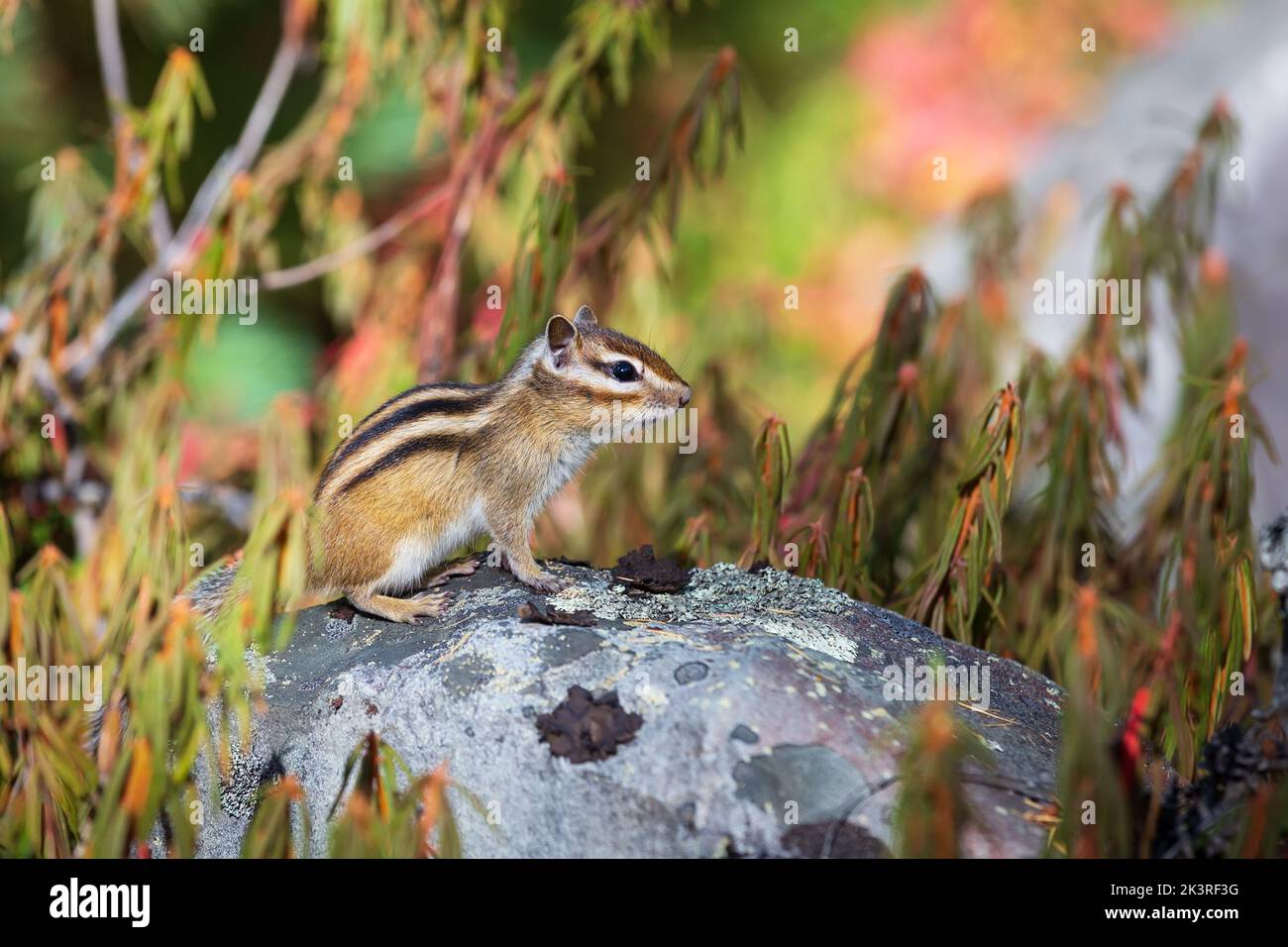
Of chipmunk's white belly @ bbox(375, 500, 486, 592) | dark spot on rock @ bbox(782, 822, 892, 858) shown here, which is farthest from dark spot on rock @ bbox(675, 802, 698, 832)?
chipmunk's white belly @ bbox(375, 500, 486, 592)

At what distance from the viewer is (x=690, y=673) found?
95.0 inches

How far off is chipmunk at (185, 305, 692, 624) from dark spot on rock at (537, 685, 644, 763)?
1.95 feet

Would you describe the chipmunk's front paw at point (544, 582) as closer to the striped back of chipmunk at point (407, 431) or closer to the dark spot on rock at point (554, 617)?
the dark spot on rock at point (554, 617)

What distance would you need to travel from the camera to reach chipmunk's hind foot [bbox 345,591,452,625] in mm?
2898

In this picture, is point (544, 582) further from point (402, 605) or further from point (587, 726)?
point (587, 726)

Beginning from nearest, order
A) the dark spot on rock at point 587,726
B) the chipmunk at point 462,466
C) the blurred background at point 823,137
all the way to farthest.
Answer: the dark spot on rock at point 587,726, the chipmunk at point 462,466, the blurred background at point 823,137

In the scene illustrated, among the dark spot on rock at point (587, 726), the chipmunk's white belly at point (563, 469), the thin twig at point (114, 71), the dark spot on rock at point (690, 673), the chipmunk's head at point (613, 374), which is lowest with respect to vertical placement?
the dark spot on rock at point (587, 726)

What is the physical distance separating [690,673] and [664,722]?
122 millimetres

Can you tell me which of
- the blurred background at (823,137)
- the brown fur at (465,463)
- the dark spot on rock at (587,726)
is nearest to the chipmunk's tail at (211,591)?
the brown fur at (465,463)

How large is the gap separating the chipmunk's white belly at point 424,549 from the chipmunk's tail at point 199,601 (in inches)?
14.0

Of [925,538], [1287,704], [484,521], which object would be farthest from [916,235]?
[1287,704]

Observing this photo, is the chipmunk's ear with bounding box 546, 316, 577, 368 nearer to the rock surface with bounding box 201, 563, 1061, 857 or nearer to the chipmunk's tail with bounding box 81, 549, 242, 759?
the rock surface with bounding box 201, 563, 1061, 857

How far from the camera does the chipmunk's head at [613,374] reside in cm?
323

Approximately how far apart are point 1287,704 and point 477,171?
125 inches
